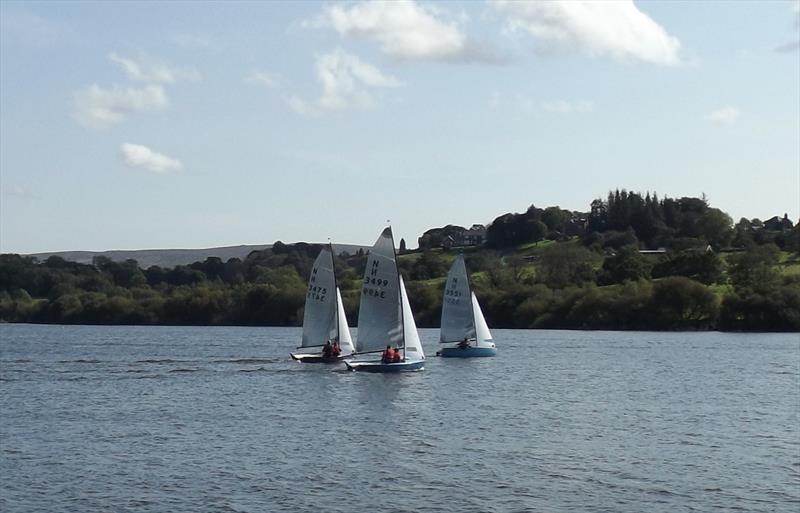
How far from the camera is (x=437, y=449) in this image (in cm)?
4106

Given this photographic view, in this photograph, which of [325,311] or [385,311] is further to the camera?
[325,311]

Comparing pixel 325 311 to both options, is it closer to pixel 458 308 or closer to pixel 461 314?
pixel 458 308

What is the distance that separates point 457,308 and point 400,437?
46557mm

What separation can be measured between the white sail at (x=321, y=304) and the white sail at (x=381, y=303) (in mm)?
7320

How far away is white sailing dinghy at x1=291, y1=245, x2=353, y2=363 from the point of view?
78.1 metres

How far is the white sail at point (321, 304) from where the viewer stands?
78312mm

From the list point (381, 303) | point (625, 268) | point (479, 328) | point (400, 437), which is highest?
point (625, 268)

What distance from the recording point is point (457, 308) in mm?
90438

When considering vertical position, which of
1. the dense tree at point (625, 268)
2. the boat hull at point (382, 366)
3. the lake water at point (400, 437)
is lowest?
the lake water at point (400, 437)

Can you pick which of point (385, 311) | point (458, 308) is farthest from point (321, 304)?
point (458, 308)

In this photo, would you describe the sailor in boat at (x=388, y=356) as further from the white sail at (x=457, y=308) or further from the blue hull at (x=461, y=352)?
the white sail at (x=457, y=308)

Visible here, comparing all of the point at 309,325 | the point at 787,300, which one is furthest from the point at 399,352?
the point at 787,300

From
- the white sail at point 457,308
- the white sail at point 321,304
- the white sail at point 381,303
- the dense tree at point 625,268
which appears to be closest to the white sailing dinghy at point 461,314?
the white sail at point 457,308

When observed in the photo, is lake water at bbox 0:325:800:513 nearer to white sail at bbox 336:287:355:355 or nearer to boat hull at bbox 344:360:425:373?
boat hull at bbox 344:360:425:373
